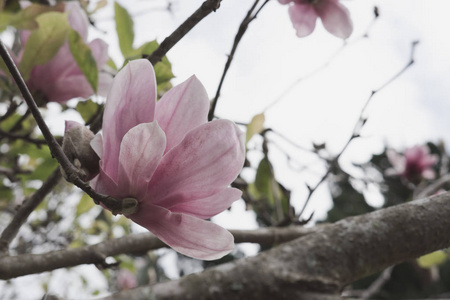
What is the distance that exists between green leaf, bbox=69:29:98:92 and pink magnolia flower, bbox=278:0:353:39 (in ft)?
1.31

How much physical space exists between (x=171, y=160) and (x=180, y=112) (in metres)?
0.06

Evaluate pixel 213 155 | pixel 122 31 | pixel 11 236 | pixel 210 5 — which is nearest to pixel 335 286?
pixel 213 155

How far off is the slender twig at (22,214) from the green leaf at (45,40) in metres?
0.21

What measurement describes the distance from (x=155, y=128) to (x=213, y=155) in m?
0.06

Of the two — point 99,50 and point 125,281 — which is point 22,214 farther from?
point 125,281

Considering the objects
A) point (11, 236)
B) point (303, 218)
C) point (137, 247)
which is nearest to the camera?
point (11, 236)

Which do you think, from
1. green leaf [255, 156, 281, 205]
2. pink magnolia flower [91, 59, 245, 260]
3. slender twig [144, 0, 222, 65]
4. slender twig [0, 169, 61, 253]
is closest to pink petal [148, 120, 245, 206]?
pink magnolia flower [91, 59, 245, 260]

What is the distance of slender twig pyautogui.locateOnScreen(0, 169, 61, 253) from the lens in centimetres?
67

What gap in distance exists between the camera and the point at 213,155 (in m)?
0.47

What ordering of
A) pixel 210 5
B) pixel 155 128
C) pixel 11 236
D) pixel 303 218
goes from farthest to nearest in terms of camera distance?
1. pixel 303 218
2. pixel 11 236
3. pixel 210 5
4. pixel 155 128

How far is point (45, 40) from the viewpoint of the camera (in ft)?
2.55

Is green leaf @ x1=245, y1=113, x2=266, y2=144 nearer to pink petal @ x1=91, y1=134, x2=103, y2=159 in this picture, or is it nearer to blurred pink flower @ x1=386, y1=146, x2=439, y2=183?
pink petal @ x1=91, y1=134, x2=103, y2=159

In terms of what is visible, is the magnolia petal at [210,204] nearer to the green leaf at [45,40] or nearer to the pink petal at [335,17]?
the green leaf at [45,40]

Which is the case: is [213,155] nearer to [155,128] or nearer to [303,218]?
[155,128]
